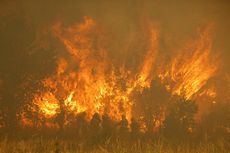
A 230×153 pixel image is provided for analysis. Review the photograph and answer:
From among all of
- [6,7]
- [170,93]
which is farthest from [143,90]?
[6,7]

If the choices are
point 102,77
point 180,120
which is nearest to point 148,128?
point 180,120

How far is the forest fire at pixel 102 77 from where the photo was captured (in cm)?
1273

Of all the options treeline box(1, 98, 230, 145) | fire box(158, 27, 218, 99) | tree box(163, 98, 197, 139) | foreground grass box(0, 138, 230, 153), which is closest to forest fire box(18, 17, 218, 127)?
fire box(158, 27, 218, 99)

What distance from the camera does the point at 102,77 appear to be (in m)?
13.2

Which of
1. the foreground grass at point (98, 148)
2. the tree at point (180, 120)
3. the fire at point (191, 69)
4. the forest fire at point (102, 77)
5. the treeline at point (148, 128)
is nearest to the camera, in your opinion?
the foreground grass at point (98, 148)

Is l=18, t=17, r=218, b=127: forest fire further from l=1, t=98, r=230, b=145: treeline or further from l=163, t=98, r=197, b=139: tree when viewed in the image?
l=163, t=98, r=197, b=139: tree

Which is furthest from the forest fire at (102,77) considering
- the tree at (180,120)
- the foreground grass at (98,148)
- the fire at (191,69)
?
the foreground grass at (98,148)

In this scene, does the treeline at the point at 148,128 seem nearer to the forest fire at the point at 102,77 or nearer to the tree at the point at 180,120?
the tree at the point at 180,120

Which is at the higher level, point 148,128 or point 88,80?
point 88,80

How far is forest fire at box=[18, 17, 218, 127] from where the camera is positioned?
1273 cm

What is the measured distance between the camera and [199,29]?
14.2 m

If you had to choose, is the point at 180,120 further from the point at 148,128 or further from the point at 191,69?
the point at 191,69

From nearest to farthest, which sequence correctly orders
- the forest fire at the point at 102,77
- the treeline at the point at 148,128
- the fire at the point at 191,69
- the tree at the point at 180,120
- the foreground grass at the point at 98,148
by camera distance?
the foreground grass at the point at 98,148
the treeline at the point at 148,128
the tree at the point at 180,120
the forest fire at the point at 102,77
the fire at the point at 191,69

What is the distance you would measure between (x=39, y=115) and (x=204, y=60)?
7326 millimetres
